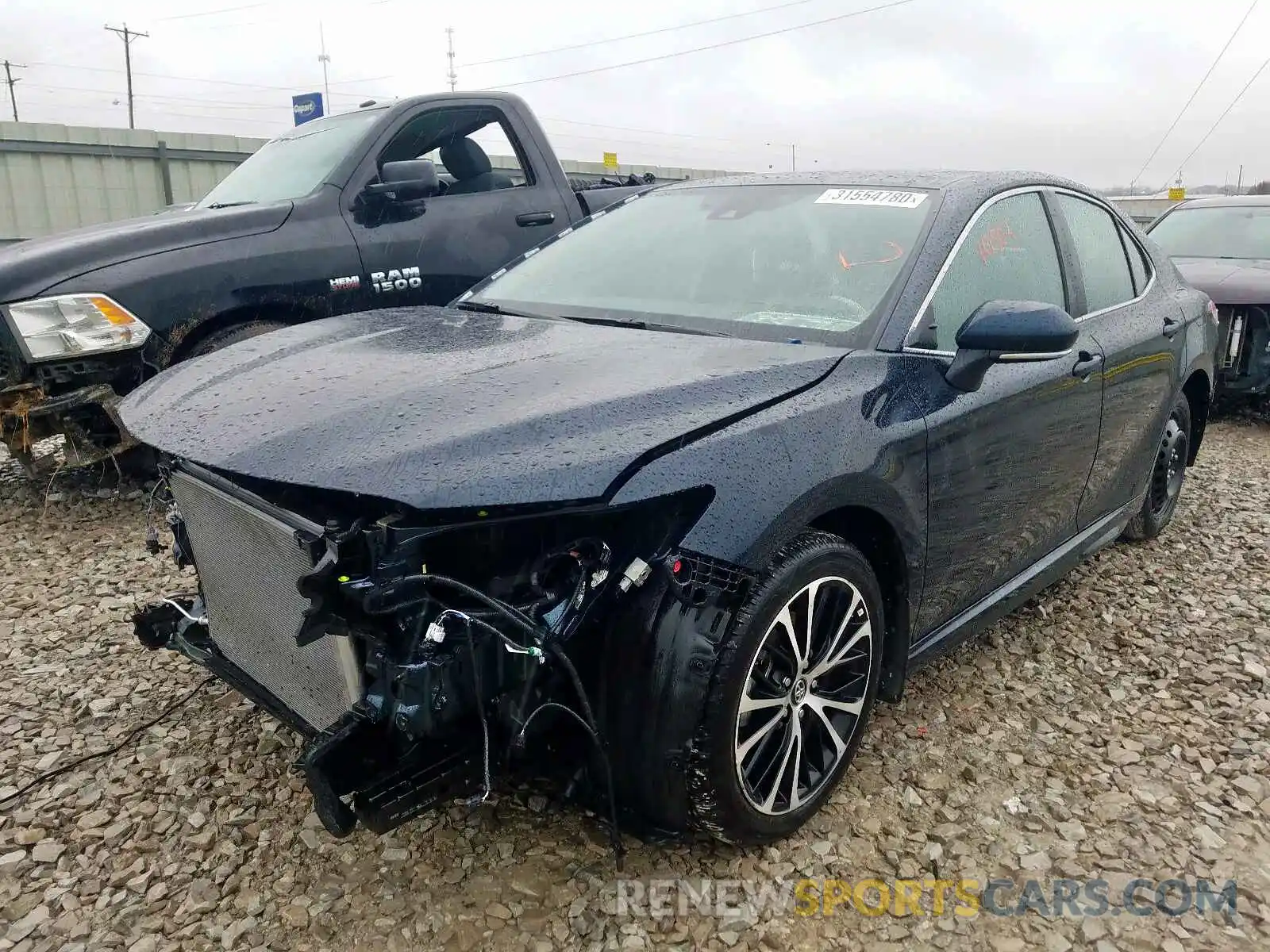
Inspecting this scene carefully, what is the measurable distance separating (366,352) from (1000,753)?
6.91 ft

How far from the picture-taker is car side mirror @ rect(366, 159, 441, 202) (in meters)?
4.80

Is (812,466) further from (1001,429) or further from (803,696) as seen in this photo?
(1001,429)

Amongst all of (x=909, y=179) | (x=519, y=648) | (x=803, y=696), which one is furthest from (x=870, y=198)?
(x=519, y=648)

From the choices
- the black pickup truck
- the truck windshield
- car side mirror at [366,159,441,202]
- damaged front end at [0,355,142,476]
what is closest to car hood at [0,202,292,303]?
the black pickup truck

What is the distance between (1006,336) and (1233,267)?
20.7ft

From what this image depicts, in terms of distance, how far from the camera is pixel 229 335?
448 cm

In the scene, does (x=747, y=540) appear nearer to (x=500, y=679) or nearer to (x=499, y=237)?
(x=500, y=679)

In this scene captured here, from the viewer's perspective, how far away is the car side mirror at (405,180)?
480 cm

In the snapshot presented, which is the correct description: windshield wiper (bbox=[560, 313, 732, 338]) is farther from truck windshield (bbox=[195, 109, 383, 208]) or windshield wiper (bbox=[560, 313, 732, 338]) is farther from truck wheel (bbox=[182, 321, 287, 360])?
truck windshield (bbox=[195, 109, 383, 208])

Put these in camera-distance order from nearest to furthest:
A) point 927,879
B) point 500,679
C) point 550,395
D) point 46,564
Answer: point 500,679
point 550,395
point 927,879
point 46,564

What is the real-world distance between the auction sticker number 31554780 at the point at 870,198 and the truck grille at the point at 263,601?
193 cm

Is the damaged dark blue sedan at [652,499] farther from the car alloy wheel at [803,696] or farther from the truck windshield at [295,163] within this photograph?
the truck windshield at [295,163]

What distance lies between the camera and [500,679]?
6.28 feet

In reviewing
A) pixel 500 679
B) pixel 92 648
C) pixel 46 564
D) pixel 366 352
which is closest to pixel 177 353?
pixel 46 564
